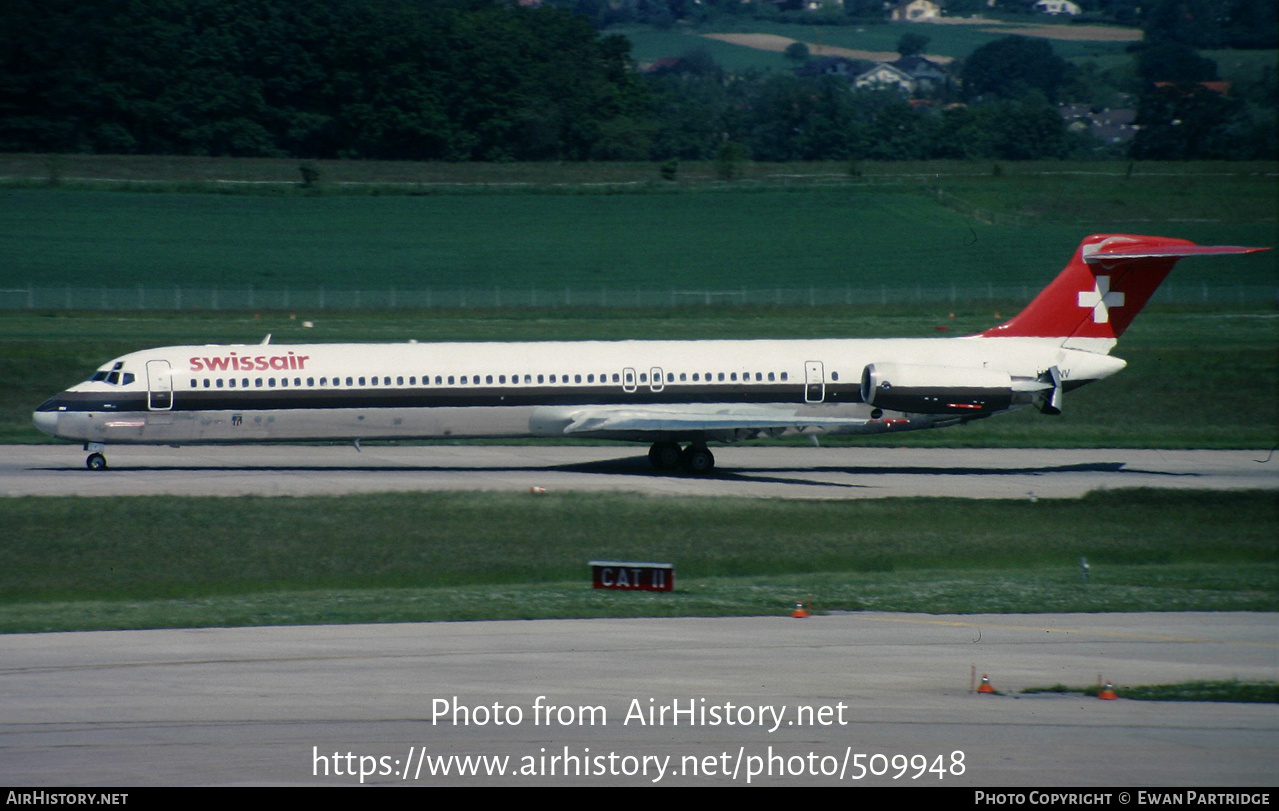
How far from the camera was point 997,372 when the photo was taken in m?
33.7

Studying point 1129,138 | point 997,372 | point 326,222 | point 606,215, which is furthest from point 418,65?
point 1129,138

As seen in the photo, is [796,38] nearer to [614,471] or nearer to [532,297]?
[532,297]

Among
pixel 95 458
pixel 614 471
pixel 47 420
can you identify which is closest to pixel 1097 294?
pixel 614 471

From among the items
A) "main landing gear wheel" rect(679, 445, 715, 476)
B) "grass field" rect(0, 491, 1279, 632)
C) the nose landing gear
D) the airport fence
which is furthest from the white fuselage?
the airport fence

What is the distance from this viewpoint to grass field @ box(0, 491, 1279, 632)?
66.0 feet

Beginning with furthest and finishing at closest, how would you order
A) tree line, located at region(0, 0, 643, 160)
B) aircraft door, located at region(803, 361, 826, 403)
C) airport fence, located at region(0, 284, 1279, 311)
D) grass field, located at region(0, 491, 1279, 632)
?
tree line, located at region(0, 0, 643, 160), airport fence, located at region(0, 284, 1279, 311), aircraft door, located at region(803, 361, 826, 403), grass field, located at region(0, 491, 1279, 632)

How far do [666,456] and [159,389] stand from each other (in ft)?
39.6

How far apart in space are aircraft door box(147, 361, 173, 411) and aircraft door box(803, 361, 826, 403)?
1490 centimetres

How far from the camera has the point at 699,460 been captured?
3412 centimetres

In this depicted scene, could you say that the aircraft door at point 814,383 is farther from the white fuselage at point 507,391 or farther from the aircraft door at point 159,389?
the aircraft door at point 159,389

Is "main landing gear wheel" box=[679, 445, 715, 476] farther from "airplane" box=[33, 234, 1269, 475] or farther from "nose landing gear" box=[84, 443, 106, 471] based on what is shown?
"nose landing gear" box=[84, 443, 106, 471]

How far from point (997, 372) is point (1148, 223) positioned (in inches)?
1708

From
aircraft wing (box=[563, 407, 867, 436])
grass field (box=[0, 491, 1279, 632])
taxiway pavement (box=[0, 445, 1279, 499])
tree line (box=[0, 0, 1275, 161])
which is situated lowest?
taxiway pavement (box=[0, 445, 1279, 499])

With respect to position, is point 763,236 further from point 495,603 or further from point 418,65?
point 495,603
